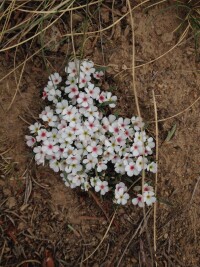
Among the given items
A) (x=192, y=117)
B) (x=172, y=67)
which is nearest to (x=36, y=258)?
(x=192, y=117)

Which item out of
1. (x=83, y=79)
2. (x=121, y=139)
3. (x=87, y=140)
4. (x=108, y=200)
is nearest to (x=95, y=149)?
(x=87, y=140)

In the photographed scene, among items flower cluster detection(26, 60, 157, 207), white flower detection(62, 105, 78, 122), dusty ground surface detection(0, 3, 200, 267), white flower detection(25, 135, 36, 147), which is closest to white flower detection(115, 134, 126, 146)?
flower cluster detection(26, 60, 157, 207)

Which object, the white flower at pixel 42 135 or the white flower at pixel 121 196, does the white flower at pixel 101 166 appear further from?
the white flower at pixel 42 135

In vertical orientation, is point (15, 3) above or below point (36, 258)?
above

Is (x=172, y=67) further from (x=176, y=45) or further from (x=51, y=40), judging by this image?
(x=51, y=40)

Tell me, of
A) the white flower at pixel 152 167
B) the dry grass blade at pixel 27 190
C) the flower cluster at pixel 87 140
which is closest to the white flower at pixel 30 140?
the flower cluster at pixel 87 140

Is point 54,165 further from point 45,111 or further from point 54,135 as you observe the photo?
point 45,111
